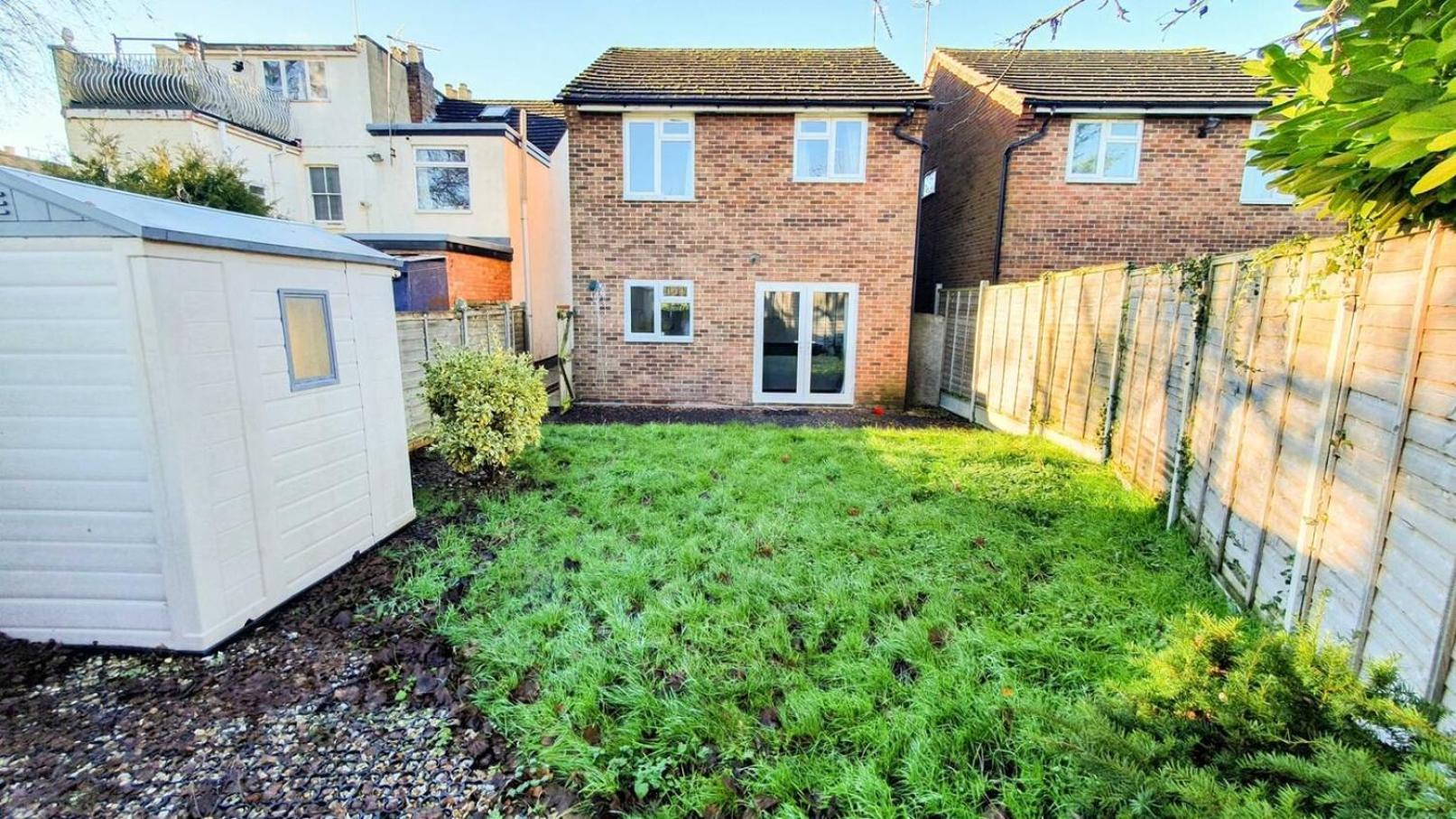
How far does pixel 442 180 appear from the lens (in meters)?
13.1

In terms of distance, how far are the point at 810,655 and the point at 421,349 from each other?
6.33 m

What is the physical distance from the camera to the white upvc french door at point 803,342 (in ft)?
36.7

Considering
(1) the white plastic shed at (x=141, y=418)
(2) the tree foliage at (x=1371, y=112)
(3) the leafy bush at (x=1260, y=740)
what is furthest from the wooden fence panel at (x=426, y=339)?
(2) the tree foliage at (x=1371, y=112)

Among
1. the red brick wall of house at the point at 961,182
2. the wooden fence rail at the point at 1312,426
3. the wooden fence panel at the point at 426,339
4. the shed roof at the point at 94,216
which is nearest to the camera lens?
the wooden fence rail at the point at 1312,426

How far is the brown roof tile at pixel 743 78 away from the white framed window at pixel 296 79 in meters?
7.65

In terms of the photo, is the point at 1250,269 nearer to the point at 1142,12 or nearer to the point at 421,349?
the point at 1142,12

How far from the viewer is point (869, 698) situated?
9.50ft

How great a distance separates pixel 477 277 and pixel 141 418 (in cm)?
866

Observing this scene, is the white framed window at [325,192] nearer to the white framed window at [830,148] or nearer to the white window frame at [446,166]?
the white window frame at [446,166]

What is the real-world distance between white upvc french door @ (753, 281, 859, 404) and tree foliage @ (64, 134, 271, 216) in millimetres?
9277

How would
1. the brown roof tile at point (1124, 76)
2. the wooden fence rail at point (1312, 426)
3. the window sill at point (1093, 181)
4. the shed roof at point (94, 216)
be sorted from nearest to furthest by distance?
→ the wooden fence rail at point (1312, 426) → the shed roof at point (94, 216) → the brown roof tile at point (1124, 76) → the window sill at point (1093, 181)

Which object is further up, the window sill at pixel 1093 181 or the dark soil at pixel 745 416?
the window sill at pixel 1093 181

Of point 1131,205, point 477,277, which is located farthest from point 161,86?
point 1131,205

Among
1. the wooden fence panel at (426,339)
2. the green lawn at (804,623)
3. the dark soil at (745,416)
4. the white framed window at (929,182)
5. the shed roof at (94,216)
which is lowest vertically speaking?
the green lawn at (804,623)
